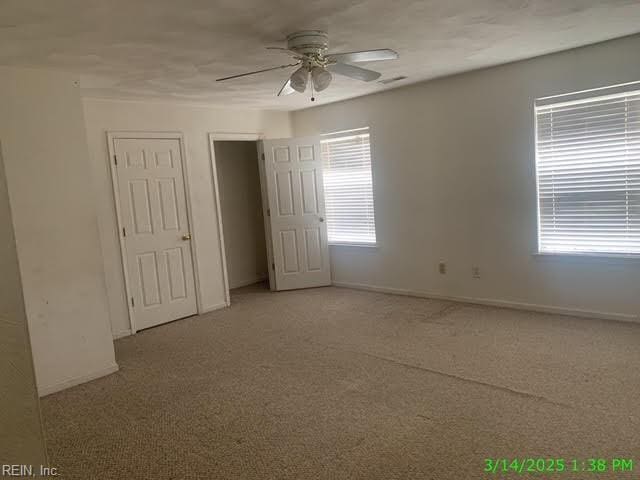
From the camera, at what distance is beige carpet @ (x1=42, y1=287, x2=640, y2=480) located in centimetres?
250

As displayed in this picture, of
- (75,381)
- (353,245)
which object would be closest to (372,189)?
(353,245)

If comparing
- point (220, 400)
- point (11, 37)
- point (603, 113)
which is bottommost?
point (220, 400)

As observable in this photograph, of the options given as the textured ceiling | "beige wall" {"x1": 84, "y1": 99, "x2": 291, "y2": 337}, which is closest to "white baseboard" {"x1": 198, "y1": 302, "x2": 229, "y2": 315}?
"beige wall" {"x1": 84, "y1": 99, "x2": 291, "y2": 337}

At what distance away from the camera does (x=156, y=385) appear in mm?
3637

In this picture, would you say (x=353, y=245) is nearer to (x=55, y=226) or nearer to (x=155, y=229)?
(x=155, y=229)

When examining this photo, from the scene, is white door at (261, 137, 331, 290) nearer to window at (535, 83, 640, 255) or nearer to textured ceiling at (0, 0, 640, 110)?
textured ceiling at (0, 0, 640, 110)

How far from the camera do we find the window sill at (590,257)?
4095mm

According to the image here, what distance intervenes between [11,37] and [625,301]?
5052 millimetres

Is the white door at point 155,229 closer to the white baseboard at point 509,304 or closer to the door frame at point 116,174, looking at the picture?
the door frame at point 116,174

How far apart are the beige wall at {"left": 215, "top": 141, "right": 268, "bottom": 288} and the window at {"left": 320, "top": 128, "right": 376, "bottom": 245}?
129 centimetres

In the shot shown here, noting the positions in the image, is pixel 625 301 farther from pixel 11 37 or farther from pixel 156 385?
pixel 11 37

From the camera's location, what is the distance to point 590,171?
4.21 meters

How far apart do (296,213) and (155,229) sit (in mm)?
1923

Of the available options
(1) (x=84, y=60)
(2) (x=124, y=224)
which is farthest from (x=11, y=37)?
(2) (x=124, y=224)
